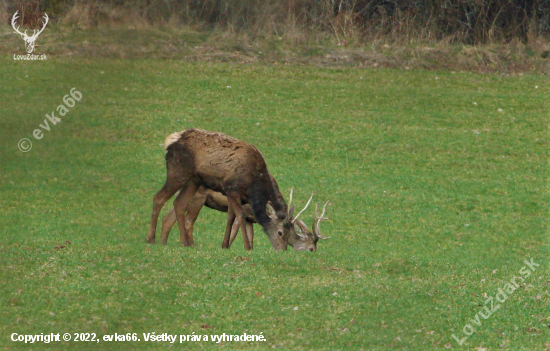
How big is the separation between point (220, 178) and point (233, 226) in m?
1.79

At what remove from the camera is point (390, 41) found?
2747 cm

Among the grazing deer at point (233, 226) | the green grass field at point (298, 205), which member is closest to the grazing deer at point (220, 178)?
the grazing deer at point (233, 226)

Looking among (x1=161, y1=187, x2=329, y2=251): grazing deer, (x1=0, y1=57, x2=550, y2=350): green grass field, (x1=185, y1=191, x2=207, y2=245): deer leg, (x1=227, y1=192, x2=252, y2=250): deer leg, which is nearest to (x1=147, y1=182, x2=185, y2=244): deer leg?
(x1=0, y1=57, x2=550, y2=350): green grass field

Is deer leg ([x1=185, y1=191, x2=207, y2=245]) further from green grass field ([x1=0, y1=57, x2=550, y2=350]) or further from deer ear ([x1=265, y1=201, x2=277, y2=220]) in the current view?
deer ear ([x1=265, y1=201, x2=277, y2=220])

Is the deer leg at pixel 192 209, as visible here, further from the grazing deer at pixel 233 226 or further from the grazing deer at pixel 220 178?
the grazing deer at pixel 220 178

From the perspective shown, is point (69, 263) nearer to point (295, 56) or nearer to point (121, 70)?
point (121, 70)

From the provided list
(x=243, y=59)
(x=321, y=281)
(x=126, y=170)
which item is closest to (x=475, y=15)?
(x=243, y=59)

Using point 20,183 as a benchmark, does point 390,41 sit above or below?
above

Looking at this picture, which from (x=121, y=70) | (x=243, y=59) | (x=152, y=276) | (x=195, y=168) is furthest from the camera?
(x=243, y=59)

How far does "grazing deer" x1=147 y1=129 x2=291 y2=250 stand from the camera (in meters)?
11.8

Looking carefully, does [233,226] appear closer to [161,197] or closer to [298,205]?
[161,197]

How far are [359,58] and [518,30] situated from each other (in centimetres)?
720

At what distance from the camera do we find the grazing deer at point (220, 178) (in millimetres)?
11828

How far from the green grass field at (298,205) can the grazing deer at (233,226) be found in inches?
17.9
